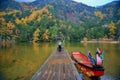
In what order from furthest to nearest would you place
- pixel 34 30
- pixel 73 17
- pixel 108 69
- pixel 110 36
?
pixel 73 17, pixel 34 30, pixel 110 36, pixel 108 69

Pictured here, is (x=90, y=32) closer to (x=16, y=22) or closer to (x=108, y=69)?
(x=16, y=22)

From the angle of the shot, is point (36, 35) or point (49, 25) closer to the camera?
point (36, 35)

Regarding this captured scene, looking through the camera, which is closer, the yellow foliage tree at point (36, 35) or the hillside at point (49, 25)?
the hillside at point (49, 25)

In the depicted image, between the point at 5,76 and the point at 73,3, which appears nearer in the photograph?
the point at 5,76

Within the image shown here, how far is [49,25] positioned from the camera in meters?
48.0

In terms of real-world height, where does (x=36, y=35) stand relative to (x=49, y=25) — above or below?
below

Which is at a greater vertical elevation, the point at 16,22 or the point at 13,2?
the point at 13,2

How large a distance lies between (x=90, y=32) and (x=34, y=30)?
13338mm

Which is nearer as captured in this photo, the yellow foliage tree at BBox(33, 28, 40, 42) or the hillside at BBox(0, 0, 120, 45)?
the hillside at BBox(0, 0, 120, 45)

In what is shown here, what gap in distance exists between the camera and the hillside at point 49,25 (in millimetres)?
41737

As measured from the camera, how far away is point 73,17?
64812mm

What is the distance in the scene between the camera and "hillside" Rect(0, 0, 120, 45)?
41.7 meters

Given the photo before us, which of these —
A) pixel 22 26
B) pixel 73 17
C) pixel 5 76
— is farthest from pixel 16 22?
pixel 5 76

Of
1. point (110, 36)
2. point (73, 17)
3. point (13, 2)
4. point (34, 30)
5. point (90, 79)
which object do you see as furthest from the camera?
point (73, 17)
